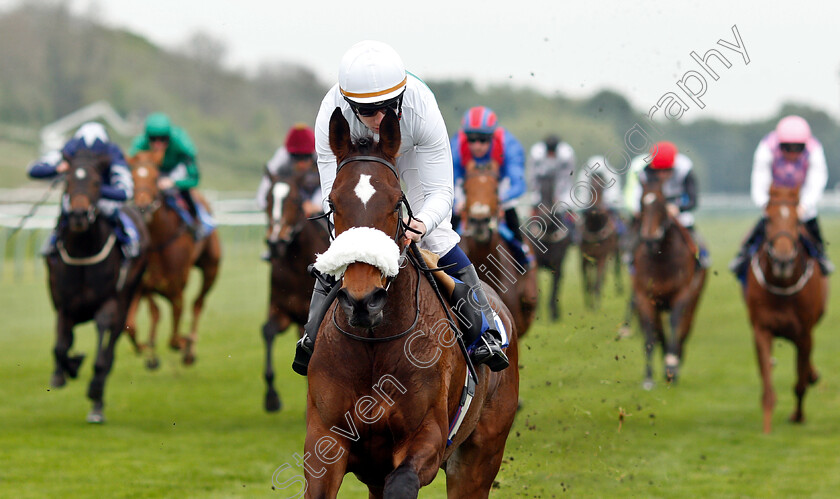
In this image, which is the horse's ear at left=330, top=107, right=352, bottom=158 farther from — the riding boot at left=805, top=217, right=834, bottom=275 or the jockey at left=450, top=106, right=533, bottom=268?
the riding boot at left=805, top=217, right=834, bottom=275

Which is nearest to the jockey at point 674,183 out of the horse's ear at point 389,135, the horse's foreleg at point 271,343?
the horse's foreleg at point 271,343

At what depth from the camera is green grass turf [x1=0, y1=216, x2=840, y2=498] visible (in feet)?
21.5

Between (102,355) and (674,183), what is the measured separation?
6623mm

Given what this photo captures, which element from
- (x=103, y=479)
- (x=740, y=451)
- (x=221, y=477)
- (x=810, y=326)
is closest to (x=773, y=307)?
(x=810, y=326)

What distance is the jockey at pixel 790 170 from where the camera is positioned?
8.95 m

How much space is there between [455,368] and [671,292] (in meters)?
6.92

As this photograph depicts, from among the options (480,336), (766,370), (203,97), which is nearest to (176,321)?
(766,370)

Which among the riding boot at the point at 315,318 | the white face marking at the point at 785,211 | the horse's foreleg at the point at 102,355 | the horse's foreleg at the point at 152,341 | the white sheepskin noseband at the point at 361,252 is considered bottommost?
the horse's foreleg at the point at 152,341

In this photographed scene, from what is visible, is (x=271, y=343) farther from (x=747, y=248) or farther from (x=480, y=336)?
(x=480, y=336)

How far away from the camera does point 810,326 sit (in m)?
8.69

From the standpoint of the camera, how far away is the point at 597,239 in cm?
1703

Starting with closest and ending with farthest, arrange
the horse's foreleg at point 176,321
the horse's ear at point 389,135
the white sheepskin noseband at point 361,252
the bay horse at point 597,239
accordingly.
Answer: the white sheepskin noseband at point 361,252
the horse's ear at point 389,135
the horse's foreleg at point 176,321
the bay horse at point 597,239

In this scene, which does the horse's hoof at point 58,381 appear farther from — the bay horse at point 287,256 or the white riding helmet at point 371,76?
the white riding helmet at point 371,76

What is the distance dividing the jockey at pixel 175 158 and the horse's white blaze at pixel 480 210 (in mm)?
4165
